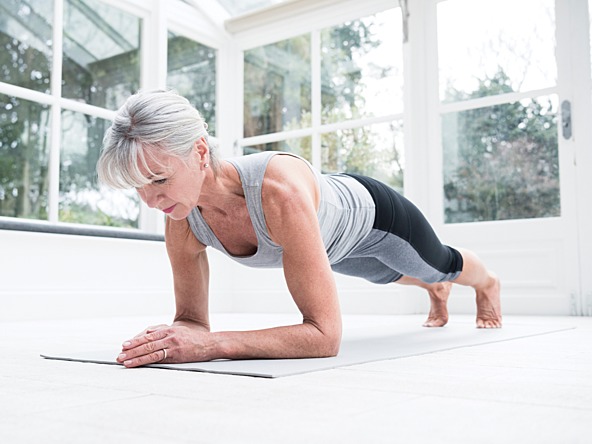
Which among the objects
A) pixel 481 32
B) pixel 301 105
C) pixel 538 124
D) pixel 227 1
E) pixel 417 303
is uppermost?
pixel 227 1

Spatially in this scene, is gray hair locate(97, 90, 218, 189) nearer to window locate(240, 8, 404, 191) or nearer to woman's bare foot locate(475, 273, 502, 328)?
woman's bare foot locate(475, 273, 502, 328)

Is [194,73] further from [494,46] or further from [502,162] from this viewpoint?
[502,162]

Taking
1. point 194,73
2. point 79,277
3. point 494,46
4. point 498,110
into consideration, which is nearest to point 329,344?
point 79,277

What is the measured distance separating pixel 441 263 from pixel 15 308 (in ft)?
8.98

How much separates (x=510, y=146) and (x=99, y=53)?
293cm

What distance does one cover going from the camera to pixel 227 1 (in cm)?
584

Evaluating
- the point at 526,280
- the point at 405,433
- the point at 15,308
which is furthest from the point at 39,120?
the point at 405,433

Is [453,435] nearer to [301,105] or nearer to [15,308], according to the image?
[15,308]

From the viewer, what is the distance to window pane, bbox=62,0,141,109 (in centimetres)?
473

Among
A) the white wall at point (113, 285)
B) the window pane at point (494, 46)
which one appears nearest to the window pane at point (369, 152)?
the window pane at point (494, 46)

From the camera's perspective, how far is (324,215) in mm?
1975

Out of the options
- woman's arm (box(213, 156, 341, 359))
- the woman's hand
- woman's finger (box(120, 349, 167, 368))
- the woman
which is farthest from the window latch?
woman's finger (box(120, 349, 167, 368))

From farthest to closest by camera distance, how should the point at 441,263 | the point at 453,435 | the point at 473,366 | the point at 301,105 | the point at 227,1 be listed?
the point at 227,1, the point at 301,105, the point at 441,263, the point at 473,366, the point at 453,435

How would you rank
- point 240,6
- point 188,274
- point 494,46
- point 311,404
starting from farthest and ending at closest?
point 240,6, point 494,46, point 188,274, point 311,404
